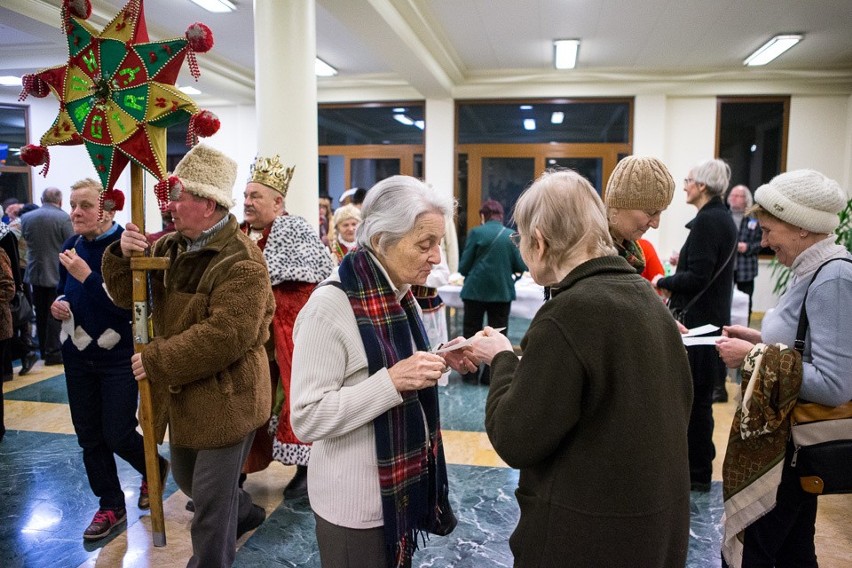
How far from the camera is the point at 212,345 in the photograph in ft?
6.21

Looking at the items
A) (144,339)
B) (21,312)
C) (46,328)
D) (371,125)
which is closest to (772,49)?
(371,125)

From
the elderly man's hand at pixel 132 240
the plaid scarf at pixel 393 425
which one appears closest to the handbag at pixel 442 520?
the plaid scarf at pixel 393 425

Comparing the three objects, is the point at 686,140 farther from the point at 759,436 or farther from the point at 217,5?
the point at 759,436

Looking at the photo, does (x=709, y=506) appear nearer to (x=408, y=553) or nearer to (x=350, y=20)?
(x=408, y=553)

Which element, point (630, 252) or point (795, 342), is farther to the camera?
point (630, 252)

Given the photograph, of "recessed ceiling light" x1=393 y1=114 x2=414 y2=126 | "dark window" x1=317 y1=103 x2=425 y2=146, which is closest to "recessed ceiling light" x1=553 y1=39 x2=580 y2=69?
"dark window" x1=317 y1=103 x2=425 y2=146

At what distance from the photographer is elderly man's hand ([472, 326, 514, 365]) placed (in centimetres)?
140

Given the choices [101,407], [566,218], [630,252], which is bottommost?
[101,407]

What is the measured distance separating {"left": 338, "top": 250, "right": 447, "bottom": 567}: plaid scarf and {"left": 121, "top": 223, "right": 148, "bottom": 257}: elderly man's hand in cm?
80

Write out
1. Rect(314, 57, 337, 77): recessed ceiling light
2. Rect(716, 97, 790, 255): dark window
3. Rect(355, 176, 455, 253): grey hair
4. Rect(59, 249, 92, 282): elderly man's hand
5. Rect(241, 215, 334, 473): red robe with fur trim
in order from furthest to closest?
Rect(716, 97, 790, 255): dark window, Rect(314, 57, 337, 77): recessed ceiling light, Rect(241, 215, 334, 473): red robe with fur trim, Rect(59, 249, 92, 282): elderly man's hand, Rect(355, 176, 455, 253): grey hair

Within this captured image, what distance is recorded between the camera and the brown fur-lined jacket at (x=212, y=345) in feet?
6.23

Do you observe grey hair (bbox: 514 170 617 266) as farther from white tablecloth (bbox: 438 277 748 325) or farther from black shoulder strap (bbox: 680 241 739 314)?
white tablecloth (bbox: 438 277 748 325)

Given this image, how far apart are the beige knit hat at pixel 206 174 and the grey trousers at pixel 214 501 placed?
2.68ft

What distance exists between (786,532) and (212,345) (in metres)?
1.79
